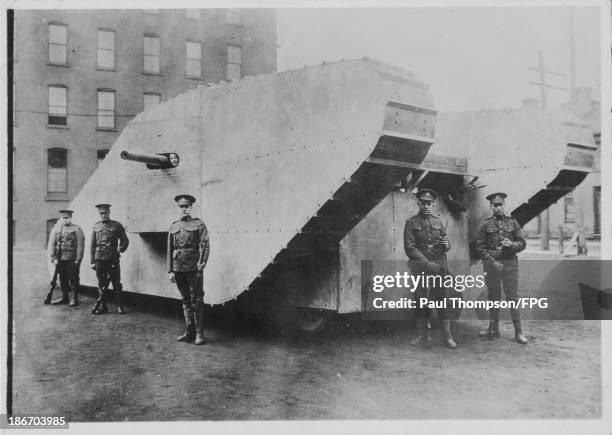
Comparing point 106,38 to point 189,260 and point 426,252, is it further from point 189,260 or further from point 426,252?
point 426,252

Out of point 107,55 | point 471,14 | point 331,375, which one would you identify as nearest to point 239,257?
point 331,375

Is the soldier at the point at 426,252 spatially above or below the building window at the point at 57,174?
below

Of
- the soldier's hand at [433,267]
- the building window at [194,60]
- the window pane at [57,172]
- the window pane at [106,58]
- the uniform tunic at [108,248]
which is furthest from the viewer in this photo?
the window pane at [57,172]

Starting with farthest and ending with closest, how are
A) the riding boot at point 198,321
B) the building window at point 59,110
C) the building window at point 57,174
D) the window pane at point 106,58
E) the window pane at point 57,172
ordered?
the window pane at point 57,172 → the building window at point 59,110 → the building window at point 57,174 → the window pane at point 106,58 → the riding boot at point 198,321

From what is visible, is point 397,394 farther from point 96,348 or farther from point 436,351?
point 96,348

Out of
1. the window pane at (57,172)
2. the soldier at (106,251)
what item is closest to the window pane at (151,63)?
the window pane at (57,172)

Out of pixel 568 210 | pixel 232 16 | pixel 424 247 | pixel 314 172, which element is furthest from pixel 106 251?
pixel 568 210

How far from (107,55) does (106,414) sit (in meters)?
5.39

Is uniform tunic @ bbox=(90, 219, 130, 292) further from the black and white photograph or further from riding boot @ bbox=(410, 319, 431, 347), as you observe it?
riding boot @ bbox=(410, 319, 431, 347)

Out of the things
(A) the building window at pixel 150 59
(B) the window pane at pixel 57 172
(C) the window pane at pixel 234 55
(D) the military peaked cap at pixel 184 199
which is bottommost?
(D) the military peaked cap at pixel 184 199

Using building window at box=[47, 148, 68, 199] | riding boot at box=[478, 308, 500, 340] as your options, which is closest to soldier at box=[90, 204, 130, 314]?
building window at box=[47, 148, 68, 199]

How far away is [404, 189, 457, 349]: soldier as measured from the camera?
620 cm

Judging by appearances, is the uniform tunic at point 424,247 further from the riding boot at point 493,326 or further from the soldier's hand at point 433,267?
the riding boot at point 493,326

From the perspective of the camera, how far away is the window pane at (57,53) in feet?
20.7
